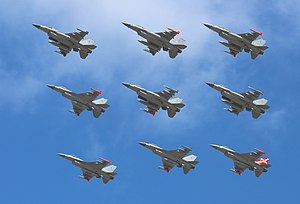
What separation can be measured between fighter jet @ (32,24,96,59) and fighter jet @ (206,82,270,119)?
22714mm

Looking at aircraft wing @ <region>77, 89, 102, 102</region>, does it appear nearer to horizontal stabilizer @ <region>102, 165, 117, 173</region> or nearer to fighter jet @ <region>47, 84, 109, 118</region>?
fighter jet @ <region>47, 84, 109, 118</region>

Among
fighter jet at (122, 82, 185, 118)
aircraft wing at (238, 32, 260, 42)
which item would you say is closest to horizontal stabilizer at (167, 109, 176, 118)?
fighter jet at (122, 82, 185, 118)

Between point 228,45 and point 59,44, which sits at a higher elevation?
point 228,45

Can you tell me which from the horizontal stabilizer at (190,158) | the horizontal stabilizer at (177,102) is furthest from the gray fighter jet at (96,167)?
the horizontal stabilizer at (177,102)

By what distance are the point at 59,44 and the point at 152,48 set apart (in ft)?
55.5

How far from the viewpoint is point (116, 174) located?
157 metres

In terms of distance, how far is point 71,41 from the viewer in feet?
512

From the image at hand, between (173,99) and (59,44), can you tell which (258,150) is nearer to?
(173,99)

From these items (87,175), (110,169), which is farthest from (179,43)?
(87,175)

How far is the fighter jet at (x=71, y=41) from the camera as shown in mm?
155625

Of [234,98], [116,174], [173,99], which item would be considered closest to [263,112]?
[234,98]

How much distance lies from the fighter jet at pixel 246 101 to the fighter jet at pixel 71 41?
22.7m

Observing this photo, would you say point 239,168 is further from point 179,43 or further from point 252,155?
point 179,43

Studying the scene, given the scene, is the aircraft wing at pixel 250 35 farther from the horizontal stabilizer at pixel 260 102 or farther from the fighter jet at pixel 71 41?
the fighter jet at pixel 71 41
